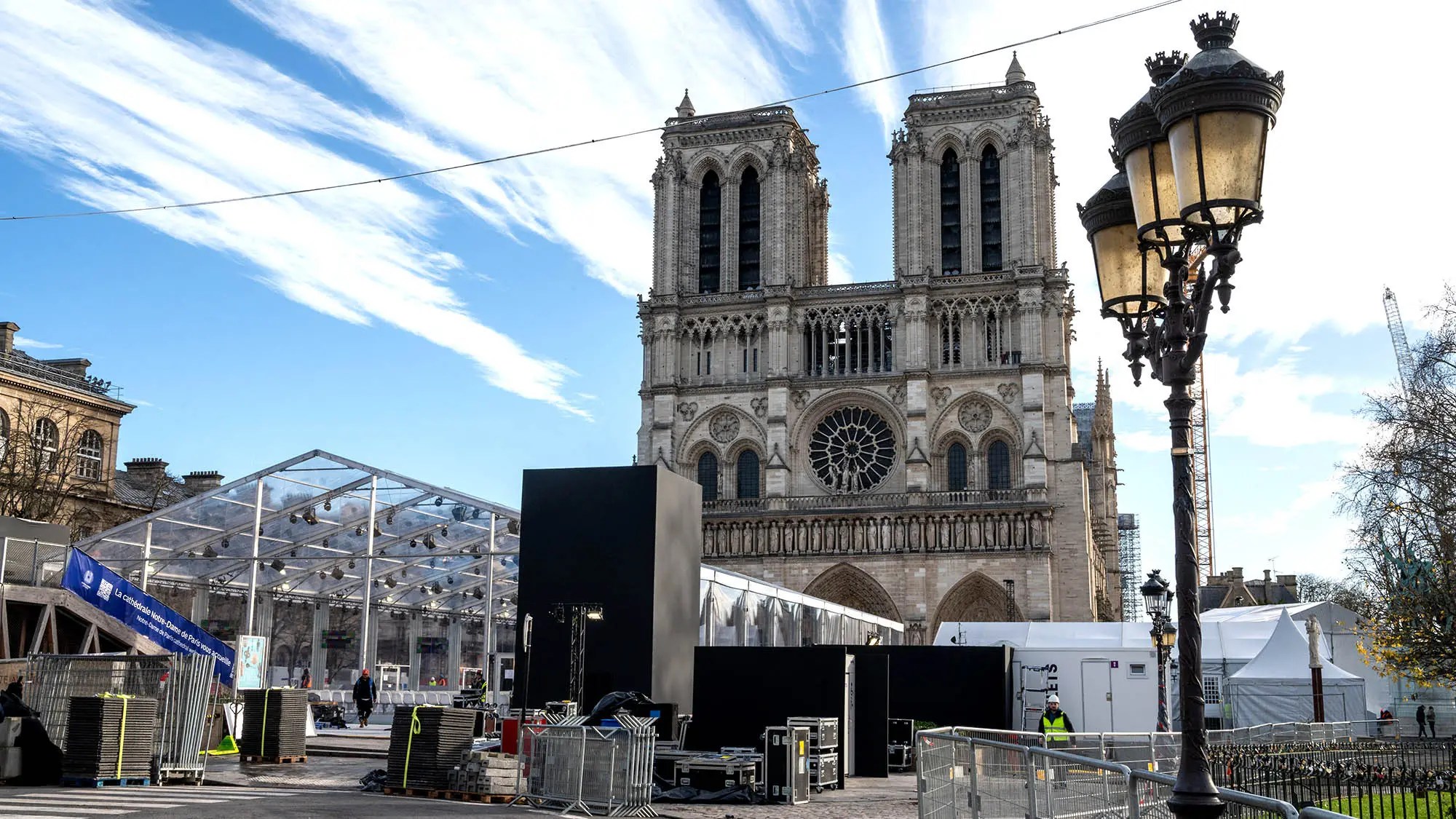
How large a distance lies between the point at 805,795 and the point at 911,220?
3722 centimetres

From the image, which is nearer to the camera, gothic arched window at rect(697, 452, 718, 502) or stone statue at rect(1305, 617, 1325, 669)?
stone statue at rect(1305, 617, 1325, 669)

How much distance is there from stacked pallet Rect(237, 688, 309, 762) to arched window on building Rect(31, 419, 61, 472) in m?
19.6

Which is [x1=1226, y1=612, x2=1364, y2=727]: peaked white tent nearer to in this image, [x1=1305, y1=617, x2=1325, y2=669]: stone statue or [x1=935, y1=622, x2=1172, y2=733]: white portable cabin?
[x1=1305, y1=617, x2=1325, y2=669]: stone statue

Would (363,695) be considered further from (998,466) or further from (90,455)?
(998,466)

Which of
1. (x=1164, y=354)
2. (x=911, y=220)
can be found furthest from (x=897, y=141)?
(x=1164, y=354)

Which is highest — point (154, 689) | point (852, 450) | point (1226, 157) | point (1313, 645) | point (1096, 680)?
point (852, 450)

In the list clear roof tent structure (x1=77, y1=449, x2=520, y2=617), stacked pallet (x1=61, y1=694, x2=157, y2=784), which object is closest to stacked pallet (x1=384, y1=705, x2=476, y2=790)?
stacked pallet (x1=61, y1=694, x2=157, y2=784)

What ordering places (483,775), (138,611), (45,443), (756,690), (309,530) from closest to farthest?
(483,775) < (756,690) < (138,611) < (309,530) < (45,443)

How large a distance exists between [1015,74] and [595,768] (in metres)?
43.0

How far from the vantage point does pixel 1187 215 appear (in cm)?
603

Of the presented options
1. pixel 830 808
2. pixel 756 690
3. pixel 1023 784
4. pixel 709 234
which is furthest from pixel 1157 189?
pixel 709 234

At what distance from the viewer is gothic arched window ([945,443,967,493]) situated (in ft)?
160

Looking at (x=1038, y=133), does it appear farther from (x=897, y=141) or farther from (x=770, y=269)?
(x=770, y=269)

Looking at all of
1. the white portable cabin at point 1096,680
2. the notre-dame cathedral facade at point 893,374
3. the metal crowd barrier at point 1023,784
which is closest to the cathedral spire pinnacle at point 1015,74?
the notre-dame cathedral facade at point 893,374
